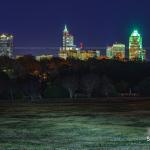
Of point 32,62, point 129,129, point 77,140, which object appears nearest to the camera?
point 77,140

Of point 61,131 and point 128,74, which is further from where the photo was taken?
point 128,74

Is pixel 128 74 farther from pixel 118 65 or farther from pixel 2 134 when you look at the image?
pixel 2 134

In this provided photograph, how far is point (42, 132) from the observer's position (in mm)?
38000

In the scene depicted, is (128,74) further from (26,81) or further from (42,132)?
(42,132)

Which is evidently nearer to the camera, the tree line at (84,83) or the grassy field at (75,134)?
the grassy field at (75,134)

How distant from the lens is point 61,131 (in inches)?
1526

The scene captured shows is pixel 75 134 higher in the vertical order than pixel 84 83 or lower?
higher

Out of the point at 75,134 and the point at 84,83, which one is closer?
the point at 75,134

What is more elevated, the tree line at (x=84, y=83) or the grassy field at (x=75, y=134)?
the grassy field at (x=75, y=134)

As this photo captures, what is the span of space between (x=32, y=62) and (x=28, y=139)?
114 metres

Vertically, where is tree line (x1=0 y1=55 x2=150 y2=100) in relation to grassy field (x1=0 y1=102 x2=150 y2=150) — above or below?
below

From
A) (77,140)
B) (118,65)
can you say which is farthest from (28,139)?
(118,65)

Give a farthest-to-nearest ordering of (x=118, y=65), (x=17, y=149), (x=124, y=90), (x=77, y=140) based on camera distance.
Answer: (x=118, y=65)
(x=124, y=90)
(x=77, y=140)
(x=17, y=149)

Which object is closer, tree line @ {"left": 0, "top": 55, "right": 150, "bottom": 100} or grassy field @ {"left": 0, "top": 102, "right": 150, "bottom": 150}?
grassy field @ {"left": 0, "top": 102, "right": 150, "bottom": 150}
